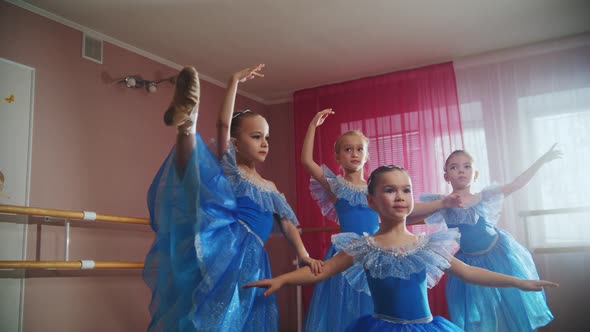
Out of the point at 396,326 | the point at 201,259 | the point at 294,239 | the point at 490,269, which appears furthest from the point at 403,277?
the point at 490,269

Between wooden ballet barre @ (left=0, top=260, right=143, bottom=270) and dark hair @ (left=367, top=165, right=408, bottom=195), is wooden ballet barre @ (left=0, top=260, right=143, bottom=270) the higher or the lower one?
the lower one

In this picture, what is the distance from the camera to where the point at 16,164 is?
126 inches

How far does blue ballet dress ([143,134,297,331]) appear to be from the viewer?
171 centimetres

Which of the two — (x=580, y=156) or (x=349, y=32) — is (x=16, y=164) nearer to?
(x=349, y=32)

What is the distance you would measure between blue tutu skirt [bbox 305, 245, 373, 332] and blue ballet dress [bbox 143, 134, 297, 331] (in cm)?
59

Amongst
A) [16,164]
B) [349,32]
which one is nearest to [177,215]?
[16,164]

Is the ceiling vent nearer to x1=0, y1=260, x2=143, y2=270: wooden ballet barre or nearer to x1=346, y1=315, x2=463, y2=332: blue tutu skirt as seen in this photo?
x1=0, y1=260, x2=143, y2=270: wooden ballet barre

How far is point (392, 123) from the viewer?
480 centimetres

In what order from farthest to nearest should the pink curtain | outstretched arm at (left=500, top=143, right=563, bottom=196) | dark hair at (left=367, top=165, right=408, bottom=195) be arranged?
the pink curtain < outstretched arm at (left=500, top=143, right=563, bottom=196) < dark hair at (left=367, top=165, right=408, bottom=195)

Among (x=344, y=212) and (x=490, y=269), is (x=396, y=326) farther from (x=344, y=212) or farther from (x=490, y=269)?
(x=490, y=269)

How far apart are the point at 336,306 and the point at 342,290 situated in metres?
0.08

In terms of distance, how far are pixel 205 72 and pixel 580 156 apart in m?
3.24

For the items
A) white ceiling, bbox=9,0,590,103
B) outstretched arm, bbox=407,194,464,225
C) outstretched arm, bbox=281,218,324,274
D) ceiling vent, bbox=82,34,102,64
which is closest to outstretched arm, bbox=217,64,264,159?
outstretched arm, bbox=281,218,324,274

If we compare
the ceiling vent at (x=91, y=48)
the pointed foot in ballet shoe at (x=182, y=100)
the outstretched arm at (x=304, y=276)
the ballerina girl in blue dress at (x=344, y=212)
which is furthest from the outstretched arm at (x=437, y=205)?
the ceiling vent at (x=91, y=48)
